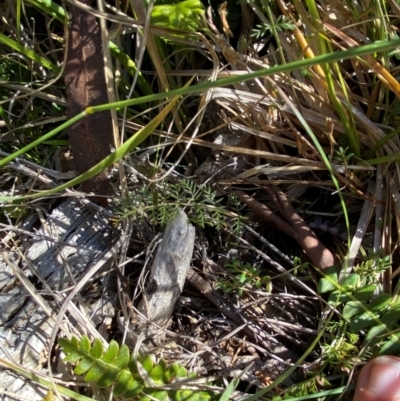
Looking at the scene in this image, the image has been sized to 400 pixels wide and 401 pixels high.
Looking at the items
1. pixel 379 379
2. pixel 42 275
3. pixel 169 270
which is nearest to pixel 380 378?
pixel 379 379

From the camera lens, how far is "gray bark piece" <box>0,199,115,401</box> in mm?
1420

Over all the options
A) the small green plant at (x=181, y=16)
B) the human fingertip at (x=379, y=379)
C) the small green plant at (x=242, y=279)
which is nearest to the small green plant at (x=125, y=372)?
the small green plant at (x=242, y=279)

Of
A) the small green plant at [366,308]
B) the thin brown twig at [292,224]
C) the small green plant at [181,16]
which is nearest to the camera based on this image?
the small green plant at [181,16]

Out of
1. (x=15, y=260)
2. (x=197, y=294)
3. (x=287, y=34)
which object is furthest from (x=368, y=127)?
(x=15, y=260)

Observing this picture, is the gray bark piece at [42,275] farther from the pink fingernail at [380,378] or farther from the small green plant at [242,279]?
the pink fingernail at [380,378]

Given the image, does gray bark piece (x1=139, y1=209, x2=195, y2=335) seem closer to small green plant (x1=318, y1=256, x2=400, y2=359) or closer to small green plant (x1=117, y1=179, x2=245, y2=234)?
small green plant (x1=117, y1=179, x2=245, y2=234)

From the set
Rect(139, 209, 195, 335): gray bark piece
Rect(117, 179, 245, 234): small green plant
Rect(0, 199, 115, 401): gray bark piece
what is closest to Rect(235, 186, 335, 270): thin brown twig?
Rect(117, 179, 245, 234): small green plant

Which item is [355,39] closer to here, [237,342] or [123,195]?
[123,195]

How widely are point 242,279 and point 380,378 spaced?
0.43m

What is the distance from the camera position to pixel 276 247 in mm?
1614

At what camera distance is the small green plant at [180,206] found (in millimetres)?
1456

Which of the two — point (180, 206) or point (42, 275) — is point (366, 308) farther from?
point (42, 275)

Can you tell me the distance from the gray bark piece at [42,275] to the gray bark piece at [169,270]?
0.61 ft

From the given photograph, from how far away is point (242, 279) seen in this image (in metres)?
1.46
